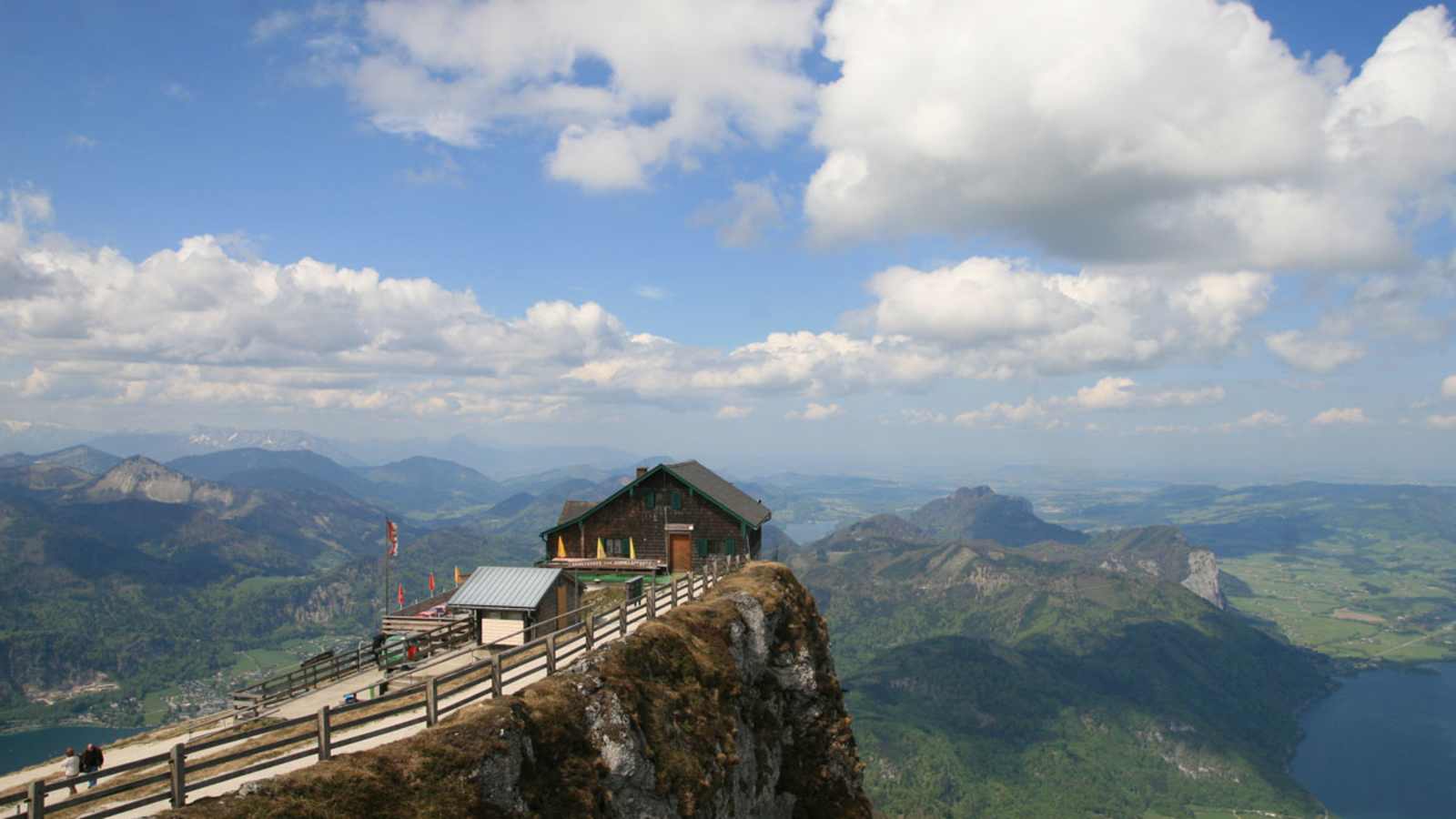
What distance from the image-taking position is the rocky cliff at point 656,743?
14953mm

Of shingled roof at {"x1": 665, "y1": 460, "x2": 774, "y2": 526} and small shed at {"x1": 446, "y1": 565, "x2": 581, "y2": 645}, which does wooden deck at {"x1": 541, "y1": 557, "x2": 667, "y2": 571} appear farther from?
small shed at {"x1": 446, "y1": 565, "x2": 581, "y2": 645}

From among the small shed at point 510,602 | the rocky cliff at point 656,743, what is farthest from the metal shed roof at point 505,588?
the rocky cliff at point 656,743

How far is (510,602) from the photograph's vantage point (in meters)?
33.2

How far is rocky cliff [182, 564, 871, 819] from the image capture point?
1495cm

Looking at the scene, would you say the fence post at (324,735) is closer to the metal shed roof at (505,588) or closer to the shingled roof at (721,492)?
the metal shed roof at (505,588)

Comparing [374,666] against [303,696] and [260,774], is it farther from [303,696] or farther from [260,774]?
[260,774]

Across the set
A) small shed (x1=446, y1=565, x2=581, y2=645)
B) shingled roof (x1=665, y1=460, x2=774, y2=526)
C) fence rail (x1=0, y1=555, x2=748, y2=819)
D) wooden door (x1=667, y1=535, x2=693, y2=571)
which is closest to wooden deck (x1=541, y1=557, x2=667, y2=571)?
wooden door (x1=667, y1=535, x2=693, y2=571)

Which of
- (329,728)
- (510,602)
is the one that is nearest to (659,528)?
(510,602)

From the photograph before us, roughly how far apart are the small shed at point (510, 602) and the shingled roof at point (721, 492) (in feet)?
47.8

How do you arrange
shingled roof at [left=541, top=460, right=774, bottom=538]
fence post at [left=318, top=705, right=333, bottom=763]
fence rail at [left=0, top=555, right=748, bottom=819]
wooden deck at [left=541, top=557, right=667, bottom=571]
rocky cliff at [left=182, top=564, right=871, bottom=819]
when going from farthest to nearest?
1. shingled roof at [left=541, top=460, right=774, bottom=538]
2. wooden deck at [left=541, top=557, right=667, bottom=571]
3. fence post at [left=318, top=705, right=333, bottom=763]
4. rocky cliff at [left=182, top=564, right=871, bottom=819]
5. fence rail at [left=0, top=555, right=748, bottom=819]

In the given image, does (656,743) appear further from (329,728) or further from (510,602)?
(510,602)

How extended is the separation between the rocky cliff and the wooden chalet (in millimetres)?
10761

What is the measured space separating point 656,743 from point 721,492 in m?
29.6

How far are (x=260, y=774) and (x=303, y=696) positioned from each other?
1611cm
